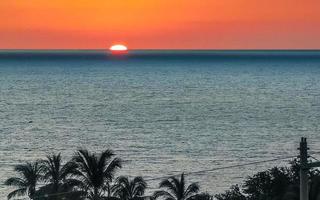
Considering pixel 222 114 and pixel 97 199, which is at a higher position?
pixel 222 114

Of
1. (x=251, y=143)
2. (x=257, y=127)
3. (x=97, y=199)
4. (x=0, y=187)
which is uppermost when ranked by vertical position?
(x=257, y=127)

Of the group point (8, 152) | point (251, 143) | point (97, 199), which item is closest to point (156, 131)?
point (251, 143)

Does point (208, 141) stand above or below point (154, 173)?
above

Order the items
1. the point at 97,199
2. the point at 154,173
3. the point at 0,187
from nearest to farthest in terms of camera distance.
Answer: the point at 97,199, the point at 0,187, the point at 154,173

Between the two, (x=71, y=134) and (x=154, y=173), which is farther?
(x=71, y=134)

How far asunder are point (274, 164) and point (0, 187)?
115ft

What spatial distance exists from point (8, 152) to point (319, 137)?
51.1 meters

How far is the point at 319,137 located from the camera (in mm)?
130250

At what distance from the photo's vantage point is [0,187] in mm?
86500

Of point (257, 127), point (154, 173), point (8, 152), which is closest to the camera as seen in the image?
point (154, 173)

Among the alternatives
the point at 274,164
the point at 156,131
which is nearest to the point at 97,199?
the point at 274,164

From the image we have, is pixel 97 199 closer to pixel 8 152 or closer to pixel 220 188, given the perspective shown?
pixel 220 188

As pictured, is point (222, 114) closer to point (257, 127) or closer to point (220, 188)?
point (257, 127)

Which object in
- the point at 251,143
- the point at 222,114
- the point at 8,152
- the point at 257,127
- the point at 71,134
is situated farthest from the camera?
the point at 222,114
